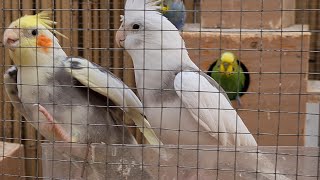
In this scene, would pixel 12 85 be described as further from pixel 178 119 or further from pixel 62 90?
pixel 178 119

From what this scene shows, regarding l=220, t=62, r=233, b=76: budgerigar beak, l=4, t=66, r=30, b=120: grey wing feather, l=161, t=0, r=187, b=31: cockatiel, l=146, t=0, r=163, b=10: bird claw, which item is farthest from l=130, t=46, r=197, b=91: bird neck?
l=161, t=0, r=187, b=31: cockatiel

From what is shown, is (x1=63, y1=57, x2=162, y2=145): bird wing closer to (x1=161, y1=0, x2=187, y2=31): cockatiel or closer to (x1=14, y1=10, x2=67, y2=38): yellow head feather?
(x1=14, y1=10, x2=67, y2=38): yellow head feather

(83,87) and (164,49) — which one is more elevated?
(164,49)

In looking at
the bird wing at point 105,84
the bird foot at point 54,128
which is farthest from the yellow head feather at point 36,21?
the bird foot at point 54,128

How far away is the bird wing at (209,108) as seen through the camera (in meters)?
1.51

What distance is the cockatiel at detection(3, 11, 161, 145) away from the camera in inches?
63.0

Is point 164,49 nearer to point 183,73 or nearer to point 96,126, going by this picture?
point 183,73

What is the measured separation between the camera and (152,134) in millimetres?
1691

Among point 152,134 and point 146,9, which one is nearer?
point 146,9

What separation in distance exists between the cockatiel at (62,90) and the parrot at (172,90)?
0.09 m

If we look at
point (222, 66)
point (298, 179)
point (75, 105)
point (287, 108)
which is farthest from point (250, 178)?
point (222, 66)

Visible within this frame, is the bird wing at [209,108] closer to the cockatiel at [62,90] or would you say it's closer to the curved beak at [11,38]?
the cockatiel at [62,90]

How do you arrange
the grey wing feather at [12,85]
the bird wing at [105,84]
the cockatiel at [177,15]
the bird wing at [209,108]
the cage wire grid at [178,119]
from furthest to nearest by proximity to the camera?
the cockatiel at [177,15]
the grey wing feather at [12,85]
the bird wing at [105,84]
the bird wing at [209,108]
the cage wire grid at [178,119]

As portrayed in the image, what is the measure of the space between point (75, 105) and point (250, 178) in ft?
1.72
